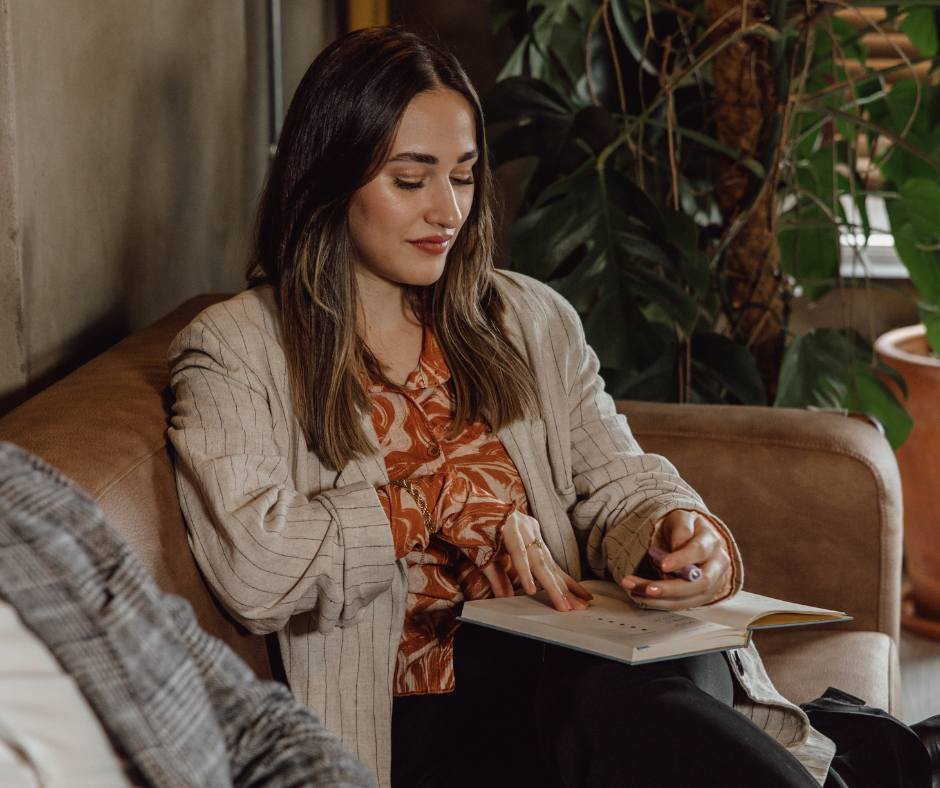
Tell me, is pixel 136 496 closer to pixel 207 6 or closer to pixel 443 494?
pixel 443 494

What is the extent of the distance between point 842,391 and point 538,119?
2.57ft

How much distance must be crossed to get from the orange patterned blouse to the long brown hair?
3 cm

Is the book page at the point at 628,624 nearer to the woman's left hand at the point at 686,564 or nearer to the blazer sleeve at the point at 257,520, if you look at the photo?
the woman's left hand at the point at 686,564

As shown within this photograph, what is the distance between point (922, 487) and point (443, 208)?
147 centimetres

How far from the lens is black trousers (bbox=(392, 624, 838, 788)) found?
2.74 ft

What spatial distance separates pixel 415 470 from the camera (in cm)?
119

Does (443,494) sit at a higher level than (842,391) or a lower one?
higher

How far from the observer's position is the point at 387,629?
1104 millimetres

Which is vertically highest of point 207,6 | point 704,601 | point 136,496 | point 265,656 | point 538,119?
point 207,6

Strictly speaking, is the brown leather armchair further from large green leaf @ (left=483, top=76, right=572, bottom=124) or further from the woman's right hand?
large green leaf @ (left=483, top=76, right=572, bottom=124)

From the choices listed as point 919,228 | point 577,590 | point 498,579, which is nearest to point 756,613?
point 577,590

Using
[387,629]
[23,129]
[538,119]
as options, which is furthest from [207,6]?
[387,629]

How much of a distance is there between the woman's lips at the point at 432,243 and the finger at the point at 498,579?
1.23 ft

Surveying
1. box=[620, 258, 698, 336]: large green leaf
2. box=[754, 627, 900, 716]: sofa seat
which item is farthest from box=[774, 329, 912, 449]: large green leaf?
box=[754, 627, 900, 716]: sofa seat
